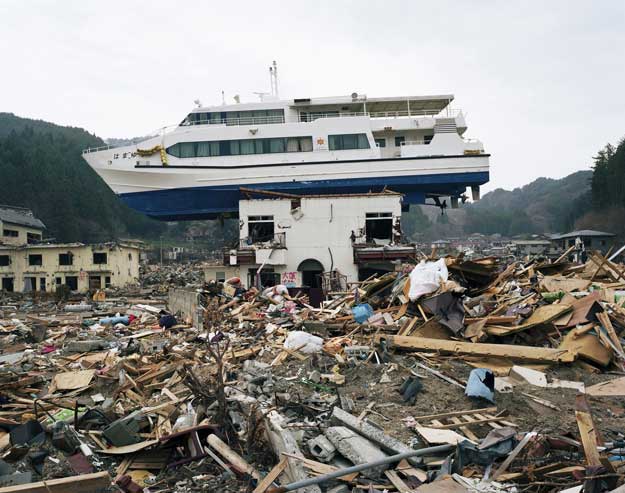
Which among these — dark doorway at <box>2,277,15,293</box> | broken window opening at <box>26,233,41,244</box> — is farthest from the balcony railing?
broken window opening at <box>26,233,41,244</box>

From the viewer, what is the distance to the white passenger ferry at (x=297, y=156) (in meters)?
26.9

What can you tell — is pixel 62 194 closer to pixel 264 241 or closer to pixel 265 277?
pixel 264 241

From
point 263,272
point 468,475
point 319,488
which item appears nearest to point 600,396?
point 468,475

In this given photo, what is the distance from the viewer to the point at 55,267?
104 ft

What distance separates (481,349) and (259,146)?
21675 millimetres

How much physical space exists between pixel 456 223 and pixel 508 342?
409 ft

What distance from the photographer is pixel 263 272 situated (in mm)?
22016

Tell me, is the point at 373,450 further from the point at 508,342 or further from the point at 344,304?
the point at 344,304

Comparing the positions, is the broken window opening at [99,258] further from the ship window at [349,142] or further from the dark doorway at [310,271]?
the ship window at [349,142]

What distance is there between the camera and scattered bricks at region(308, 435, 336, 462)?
15.7 ft

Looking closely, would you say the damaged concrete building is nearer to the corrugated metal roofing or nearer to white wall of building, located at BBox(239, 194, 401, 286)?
the corrugated metal roofing

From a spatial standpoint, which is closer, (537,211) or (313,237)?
(313,237)

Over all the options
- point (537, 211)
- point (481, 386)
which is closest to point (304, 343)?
point (481, 386)

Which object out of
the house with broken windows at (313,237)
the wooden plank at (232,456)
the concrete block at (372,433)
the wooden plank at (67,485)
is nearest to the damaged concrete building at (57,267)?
the house with broken windows at (313,237)
